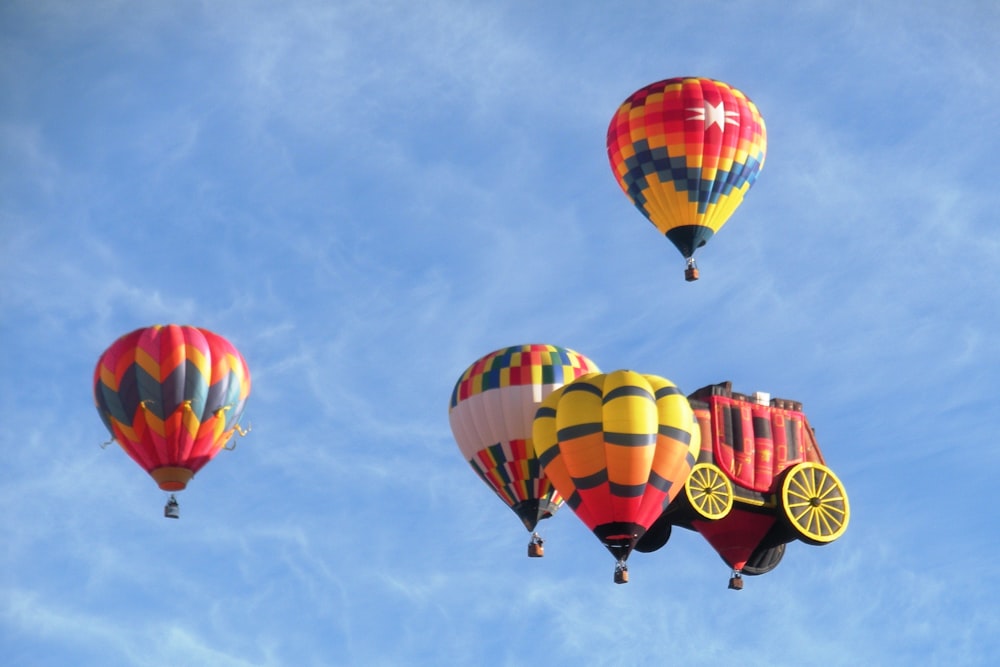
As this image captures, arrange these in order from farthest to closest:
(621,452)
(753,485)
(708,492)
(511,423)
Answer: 1. (511,423)
2. (753,485)
3. (708,492)
4. (621,452)

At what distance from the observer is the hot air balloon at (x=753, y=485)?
4588cm

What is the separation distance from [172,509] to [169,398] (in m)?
2.47

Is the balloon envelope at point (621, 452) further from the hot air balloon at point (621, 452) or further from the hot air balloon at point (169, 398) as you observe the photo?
the hot air balloon at point (169, 398)

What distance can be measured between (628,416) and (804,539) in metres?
4.55

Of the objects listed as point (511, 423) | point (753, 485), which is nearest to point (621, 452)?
point (753, 485)

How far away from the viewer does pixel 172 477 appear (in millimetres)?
48000

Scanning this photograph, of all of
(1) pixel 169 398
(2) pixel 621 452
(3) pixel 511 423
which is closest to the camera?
(2) pixel 621 452

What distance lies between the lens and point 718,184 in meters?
52.2

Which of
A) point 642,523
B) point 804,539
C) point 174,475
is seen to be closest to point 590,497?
point 642,523

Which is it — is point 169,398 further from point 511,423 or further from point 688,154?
point 688,154

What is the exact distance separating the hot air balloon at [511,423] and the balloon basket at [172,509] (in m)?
5.96

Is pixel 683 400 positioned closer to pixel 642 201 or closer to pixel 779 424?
pixel 779 424

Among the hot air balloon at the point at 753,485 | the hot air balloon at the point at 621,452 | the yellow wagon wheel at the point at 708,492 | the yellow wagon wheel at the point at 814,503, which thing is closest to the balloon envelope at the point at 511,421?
the hot air balloon at the point at 753,485

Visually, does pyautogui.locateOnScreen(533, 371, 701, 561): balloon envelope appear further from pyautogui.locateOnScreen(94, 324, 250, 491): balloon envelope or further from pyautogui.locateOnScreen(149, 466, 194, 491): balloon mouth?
pyautogui.locateOnScreen(149, 466, 194, 491): balloon mouth
